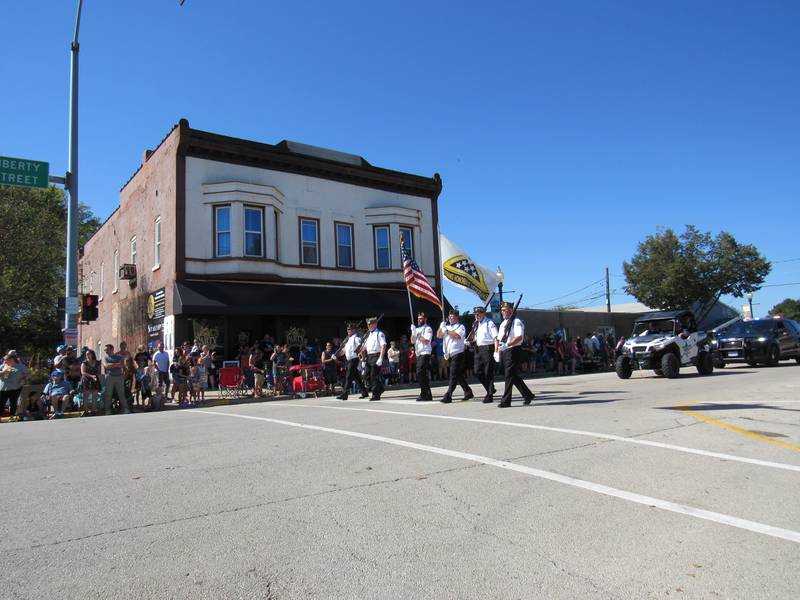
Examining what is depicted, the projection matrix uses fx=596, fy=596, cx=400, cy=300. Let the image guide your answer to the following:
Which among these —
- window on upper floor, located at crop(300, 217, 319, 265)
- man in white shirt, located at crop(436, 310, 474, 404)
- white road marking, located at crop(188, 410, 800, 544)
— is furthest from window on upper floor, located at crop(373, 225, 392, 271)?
white road marking, located at crop(188, 410, 800, 544)

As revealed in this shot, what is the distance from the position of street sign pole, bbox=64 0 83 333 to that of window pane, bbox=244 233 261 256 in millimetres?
6338

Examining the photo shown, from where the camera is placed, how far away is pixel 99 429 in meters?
9.80

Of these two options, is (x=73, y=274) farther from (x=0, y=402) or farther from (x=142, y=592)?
(x=142, y=592)

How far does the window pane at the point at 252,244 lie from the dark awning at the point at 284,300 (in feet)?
4.06

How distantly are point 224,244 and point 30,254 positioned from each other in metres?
13.0

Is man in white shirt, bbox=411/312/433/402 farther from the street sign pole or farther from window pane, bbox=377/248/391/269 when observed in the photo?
window pane, bbox=377/248/391/269

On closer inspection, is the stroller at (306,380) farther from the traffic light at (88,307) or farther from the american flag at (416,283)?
the traffic light at (88,307)

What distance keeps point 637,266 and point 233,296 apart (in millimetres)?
34642

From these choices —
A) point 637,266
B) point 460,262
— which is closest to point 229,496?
point 460,262

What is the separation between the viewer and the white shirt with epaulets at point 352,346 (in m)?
13.4

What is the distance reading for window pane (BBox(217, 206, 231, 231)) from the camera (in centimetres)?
2158

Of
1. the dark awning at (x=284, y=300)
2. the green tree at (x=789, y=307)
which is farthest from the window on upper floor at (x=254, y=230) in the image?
the green tree at (x=789, y=307)

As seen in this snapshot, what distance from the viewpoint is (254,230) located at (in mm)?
22016

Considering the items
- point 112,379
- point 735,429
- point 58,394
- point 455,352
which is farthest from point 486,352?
point 58,394
